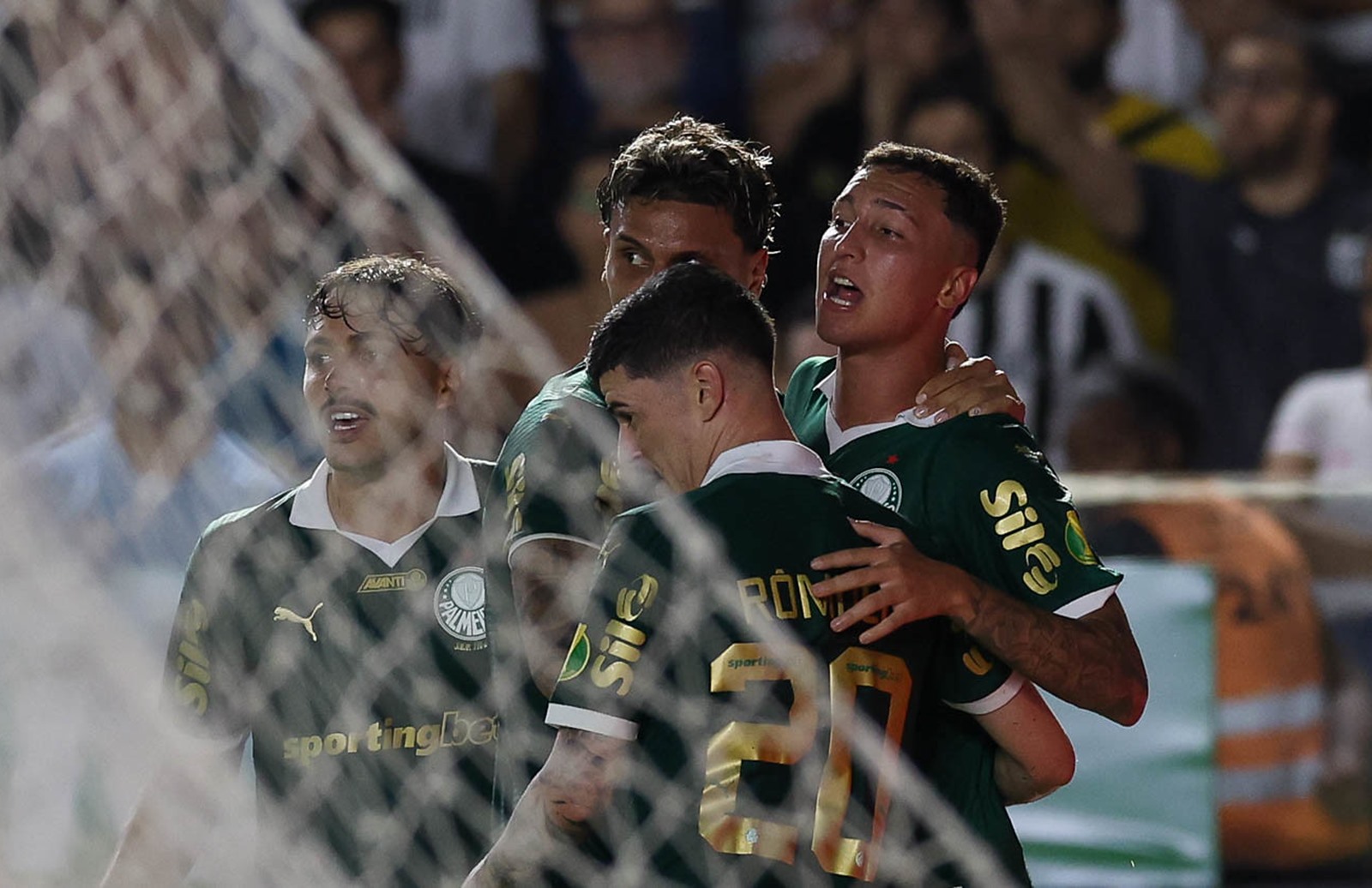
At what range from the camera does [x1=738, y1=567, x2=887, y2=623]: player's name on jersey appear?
2322 millimetres

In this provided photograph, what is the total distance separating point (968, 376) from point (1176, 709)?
2.71 meters

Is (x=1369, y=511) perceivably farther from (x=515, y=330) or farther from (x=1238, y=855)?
(x=515, y=330)

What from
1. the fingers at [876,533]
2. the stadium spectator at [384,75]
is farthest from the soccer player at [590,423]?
the stadium spectator at [384,75]

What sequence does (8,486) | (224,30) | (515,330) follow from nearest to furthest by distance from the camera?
(515,330), (8,486), (224,30)

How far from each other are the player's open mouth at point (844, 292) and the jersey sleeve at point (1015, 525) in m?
0.29

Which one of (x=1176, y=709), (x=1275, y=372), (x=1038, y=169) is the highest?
(x=1038, y=169)

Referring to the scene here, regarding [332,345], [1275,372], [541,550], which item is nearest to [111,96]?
[332,345]

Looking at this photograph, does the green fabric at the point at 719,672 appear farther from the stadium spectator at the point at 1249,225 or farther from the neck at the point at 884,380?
the stadium spectator at the point at 1249,225

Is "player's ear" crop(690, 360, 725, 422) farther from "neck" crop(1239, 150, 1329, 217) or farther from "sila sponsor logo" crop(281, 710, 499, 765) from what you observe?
"neck" crop(1239, 150, 1329, 217)

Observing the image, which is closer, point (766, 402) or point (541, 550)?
point (766, 402)

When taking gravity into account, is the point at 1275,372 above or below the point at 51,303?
below

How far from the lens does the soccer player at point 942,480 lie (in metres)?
2.53

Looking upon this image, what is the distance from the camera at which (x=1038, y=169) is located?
6625 mm

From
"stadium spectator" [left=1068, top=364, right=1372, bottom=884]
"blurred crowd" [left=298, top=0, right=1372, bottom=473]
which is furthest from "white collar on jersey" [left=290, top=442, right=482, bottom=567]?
"blurred crowd" [left=298, top=0, right=1372, bottom=473]
